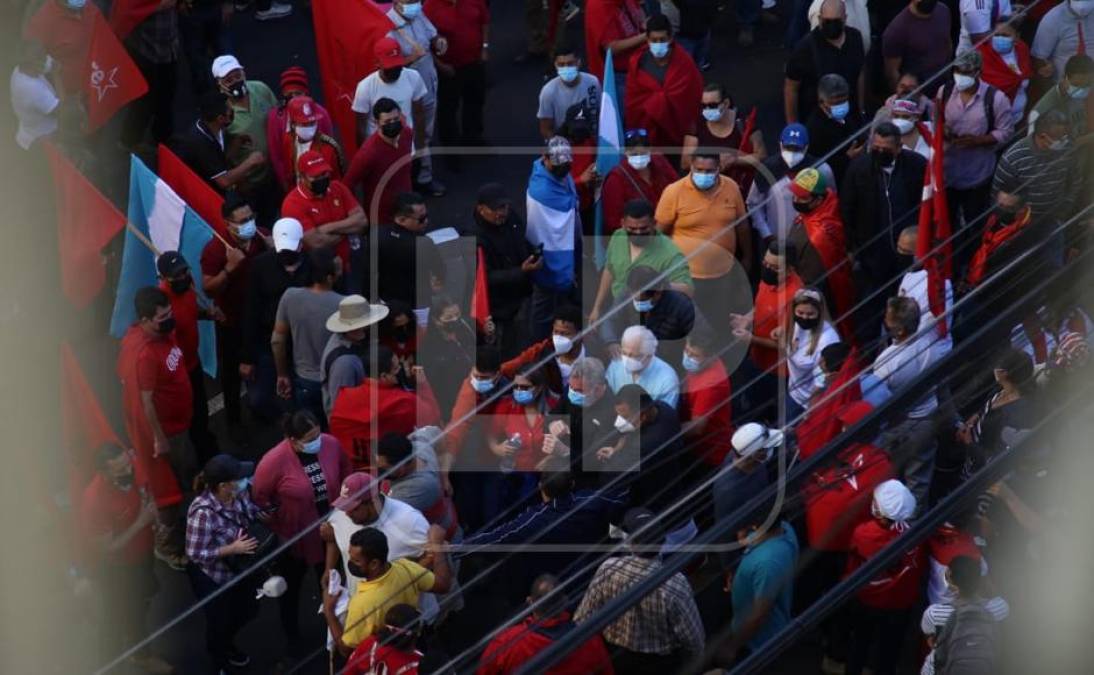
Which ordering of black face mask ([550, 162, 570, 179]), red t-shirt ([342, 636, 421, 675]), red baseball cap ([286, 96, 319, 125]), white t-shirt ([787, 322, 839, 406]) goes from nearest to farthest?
red t-shirt ([342, 636, 421, 675])
white t-shirt ([787, 322, 839, 406])
black face mask ([550, 162, 570, 179])
red baseball cap ([286, 96, 319, 125])

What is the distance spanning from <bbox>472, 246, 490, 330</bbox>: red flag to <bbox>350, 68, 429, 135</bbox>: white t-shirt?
1.73 m

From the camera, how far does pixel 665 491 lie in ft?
32.4

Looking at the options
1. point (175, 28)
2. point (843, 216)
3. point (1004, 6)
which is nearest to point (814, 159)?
point (843, 216)

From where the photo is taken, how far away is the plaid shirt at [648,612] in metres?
8.66

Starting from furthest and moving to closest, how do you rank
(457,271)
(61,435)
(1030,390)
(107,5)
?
1. (107,5)
2. (457,271)
3. (61,435)
4. (1030,390)

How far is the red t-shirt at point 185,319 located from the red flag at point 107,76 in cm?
214

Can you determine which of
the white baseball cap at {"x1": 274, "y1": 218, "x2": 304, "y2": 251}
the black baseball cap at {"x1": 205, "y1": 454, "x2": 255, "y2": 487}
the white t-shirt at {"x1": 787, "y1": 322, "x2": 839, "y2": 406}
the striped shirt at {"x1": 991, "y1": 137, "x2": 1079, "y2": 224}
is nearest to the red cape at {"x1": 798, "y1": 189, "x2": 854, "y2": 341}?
the white t-shirt at {"x1": 787, "y1": 322, "x2": 839, "y2": 406}

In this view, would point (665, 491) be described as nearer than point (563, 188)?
Yes

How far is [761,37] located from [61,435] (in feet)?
23.3

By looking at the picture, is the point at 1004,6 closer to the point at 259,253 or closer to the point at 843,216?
the point at 843,216

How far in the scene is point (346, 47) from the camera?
12.8 metres

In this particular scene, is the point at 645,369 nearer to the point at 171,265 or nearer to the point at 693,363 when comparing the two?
the point at 693,363

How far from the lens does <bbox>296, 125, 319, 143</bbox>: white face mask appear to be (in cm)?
1177

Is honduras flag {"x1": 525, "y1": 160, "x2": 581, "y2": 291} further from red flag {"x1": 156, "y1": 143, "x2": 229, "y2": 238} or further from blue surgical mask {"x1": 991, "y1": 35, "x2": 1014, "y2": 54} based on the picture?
blue surgical mask {"x1": 991, "y1": 35, "x2": 1014, "y2": 54}
